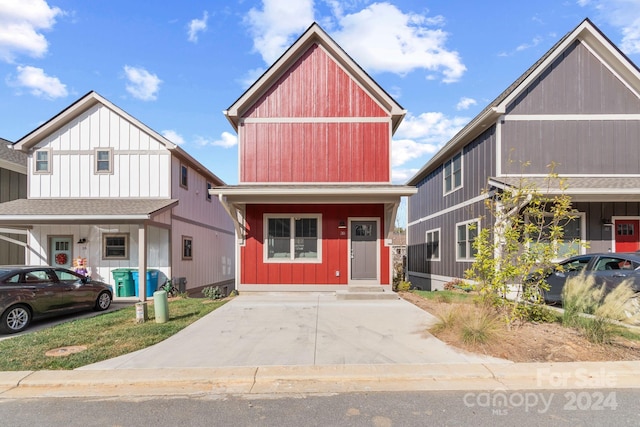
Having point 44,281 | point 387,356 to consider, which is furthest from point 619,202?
point 44,281

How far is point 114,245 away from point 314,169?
8.35 m

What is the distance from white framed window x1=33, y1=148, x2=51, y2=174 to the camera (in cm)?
1439

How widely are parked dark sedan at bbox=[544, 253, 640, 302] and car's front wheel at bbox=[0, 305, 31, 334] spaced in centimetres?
1177

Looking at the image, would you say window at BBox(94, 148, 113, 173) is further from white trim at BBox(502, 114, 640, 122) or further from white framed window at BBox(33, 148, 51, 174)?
white trim at BBox(502, 114, 640, 122)

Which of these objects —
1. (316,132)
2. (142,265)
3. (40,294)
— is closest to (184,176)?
(142,265)

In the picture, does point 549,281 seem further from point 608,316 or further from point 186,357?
point 186,357

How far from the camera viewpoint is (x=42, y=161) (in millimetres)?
14422

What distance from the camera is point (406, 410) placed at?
414 centimetres

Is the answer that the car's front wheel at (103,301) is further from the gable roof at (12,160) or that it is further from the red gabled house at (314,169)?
the gable roof at (12,160)

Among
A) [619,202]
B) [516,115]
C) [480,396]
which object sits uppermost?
[516,115]

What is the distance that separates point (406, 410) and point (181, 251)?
1326cm

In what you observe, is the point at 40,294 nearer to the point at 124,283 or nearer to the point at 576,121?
the point at 124,283

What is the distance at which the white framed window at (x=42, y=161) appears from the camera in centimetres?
1439

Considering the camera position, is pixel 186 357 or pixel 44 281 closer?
pixel 186 357
